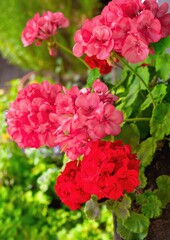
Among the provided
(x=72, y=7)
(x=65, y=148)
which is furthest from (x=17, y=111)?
(x=72, y=7)

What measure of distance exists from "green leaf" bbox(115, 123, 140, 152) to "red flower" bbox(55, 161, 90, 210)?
0.12 m

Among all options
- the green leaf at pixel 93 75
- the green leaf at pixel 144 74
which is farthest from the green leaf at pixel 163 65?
the green leaf at pixel 93 75

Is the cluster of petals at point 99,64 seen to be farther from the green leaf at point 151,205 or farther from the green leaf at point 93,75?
the green leaf at point 151,205

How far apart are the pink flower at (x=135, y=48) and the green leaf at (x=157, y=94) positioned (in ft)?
0.45

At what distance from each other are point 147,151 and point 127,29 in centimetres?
26

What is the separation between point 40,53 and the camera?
3771 millimetres

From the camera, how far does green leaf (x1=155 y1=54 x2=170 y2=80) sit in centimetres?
130

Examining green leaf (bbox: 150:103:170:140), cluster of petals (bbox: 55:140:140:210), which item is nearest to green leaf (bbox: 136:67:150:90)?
green leaf (bbox: 150:103:170:140)

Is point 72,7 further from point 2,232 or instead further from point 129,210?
point 129,210

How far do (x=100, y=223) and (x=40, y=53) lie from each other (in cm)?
189

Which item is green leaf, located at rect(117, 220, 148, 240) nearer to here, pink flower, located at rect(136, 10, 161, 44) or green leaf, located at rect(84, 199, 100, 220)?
green leaf, located at rect(84, 199, 100, 220)

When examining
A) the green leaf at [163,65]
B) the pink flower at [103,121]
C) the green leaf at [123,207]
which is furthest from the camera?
the green leaf at [163,65]

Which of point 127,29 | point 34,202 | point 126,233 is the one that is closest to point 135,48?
point 127,29

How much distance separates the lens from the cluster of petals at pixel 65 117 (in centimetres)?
104
